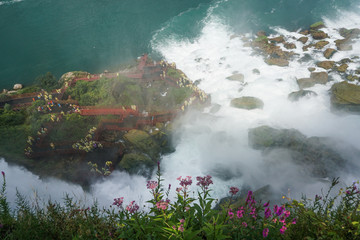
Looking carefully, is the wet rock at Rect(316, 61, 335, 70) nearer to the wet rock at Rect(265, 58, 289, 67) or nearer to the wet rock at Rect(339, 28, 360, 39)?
the wet rock at Rect(265, 58, 289, 67)

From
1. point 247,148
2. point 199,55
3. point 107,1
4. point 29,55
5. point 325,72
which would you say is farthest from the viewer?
point 107,1

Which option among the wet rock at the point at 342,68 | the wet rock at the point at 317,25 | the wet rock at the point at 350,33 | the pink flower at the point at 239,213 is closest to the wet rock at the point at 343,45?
the wet rock at the point at 350,33

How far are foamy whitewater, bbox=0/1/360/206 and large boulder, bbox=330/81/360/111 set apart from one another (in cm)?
76

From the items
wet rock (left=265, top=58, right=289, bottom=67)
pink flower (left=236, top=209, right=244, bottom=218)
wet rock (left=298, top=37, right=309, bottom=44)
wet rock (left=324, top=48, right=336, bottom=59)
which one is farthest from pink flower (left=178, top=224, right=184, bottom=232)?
wet rock (left=298, top=37, right=309, bottom=44)

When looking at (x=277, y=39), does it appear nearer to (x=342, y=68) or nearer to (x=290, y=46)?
(x=290, y=46)

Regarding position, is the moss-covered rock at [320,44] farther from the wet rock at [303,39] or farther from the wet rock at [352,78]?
the wet rock at [352,78]

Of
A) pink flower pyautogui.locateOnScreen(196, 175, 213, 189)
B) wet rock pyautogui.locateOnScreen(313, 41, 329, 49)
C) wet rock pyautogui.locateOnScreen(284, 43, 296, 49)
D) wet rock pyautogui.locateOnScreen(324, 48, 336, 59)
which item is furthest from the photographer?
wet rock pyautogui.locateOnScreen(284, 43, 296, 49)

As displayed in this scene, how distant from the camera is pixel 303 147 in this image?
14430 millimetres

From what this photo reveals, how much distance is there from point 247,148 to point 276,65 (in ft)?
45.3

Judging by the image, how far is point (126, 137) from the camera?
52.2 ft

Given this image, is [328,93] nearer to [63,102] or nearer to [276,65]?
[276,65]

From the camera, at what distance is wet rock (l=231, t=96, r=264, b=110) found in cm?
1972

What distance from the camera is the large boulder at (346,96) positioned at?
716 inches

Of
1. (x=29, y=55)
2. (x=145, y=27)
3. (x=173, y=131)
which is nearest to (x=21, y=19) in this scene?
(x=29, y=55)
